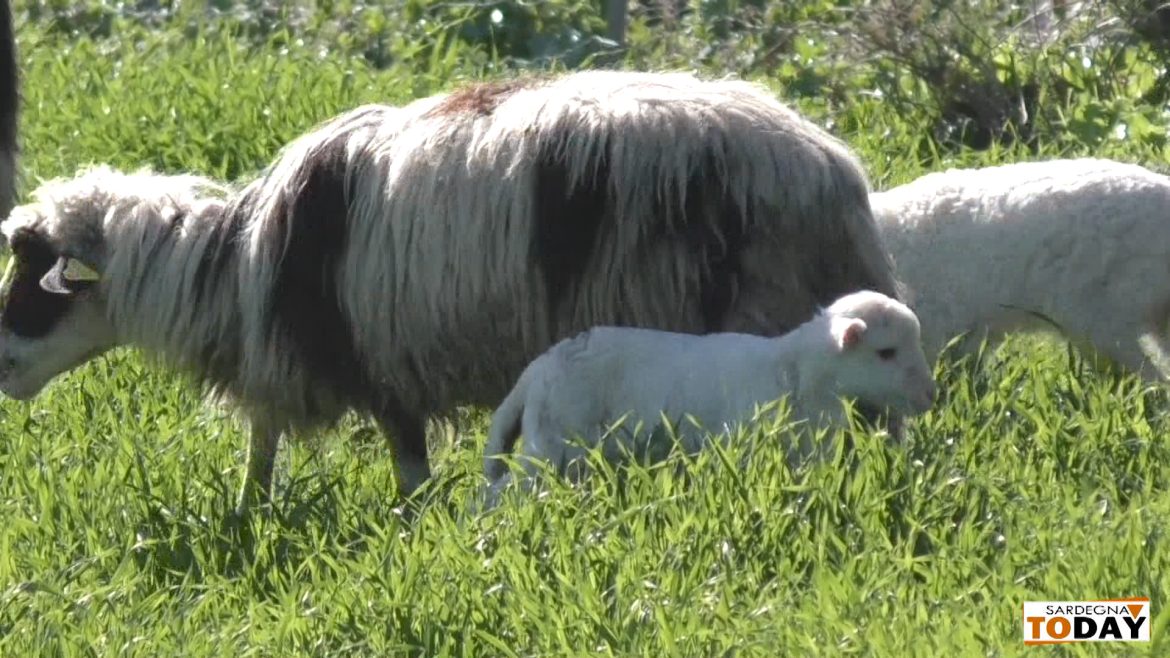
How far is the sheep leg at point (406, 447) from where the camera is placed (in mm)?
5312

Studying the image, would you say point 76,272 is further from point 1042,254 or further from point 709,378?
point 1042,254

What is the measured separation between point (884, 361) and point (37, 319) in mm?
2248

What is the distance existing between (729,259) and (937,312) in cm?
102

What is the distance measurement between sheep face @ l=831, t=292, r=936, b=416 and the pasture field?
14 cm

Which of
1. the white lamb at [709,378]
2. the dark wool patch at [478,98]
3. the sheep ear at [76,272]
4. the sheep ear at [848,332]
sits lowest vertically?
the sheep ear at [76,272]

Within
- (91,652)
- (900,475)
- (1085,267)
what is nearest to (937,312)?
(1085,267)

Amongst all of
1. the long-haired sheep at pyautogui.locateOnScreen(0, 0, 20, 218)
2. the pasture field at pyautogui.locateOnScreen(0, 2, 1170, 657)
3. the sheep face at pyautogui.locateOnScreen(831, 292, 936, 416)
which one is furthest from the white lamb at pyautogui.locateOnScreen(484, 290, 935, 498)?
the long-haired sheep at pyautogui.locateOnScreen(0, 0, 20, 218)

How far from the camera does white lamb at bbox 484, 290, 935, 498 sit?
4641 millimetres

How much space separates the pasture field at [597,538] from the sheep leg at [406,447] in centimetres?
Result: 7

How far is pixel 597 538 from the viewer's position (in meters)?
4.29

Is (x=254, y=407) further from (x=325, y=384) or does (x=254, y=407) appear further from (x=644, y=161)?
(x=644, y=161)

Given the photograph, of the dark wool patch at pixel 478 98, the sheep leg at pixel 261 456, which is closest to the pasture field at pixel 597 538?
the sheep leg at pixel 261 456

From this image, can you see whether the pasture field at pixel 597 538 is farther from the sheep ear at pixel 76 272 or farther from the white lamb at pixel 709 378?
the sheep ear at pixel 76 272

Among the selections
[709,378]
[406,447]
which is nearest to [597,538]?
[709,378]
